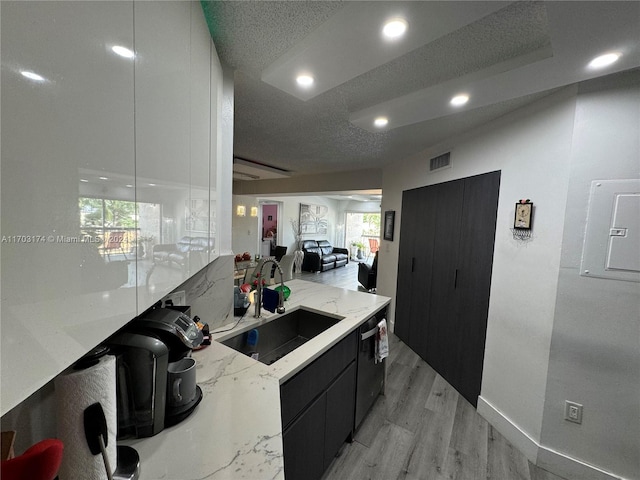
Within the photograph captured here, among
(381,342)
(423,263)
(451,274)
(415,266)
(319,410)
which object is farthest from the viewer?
(415,266)

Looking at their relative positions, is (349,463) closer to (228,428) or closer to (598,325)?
(228,428)

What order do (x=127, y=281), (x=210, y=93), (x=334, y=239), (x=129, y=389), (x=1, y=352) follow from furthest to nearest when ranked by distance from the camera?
(x=334, y=239) < (x=210, y=93) < (x=129, y=389) < (x=127, y=281) < (x=1, y=352)

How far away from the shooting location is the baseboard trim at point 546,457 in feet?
4.97

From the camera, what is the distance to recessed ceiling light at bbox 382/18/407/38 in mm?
1003

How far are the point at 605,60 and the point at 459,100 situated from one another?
64 centimetres

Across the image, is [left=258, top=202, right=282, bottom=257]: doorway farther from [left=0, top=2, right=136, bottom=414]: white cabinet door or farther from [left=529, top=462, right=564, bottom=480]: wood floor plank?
[left=0, top=2, right=136, bottom=414]: white cabinet door

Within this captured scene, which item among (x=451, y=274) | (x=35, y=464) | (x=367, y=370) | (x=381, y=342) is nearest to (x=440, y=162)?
(x=451, y=274)

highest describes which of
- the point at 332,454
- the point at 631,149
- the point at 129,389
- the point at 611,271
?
the point at 631,149

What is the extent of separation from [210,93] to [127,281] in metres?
0.99

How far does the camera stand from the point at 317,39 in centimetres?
115

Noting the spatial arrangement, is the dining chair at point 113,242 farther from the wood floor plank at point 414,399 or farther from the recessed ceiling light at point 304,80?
the wood floor plank at point 414,399

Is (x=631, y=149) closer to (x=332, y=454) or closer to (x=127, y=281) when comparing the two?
(x=127, y=281)

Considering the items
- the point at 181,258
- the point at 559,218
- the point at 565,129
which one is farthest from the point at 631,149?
the point at 181,258

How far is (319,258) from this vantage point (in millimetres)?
7602
